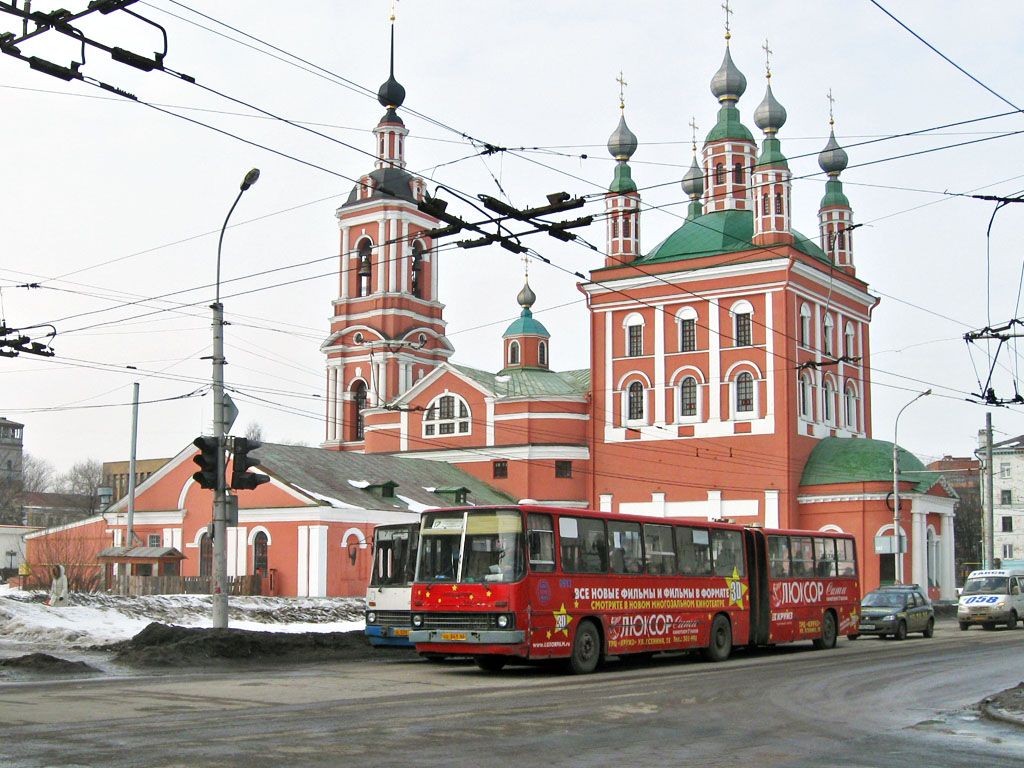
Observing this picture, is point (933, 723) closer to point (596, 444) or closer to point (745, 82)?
point (596, 444)

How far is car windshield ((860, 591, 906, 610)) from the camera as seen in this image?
108ft

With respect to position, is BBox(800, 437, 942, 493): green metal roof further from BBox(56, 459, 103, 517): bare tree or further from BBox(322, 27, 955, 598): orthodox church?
BBox(56, 459, 103, 517): bare tree

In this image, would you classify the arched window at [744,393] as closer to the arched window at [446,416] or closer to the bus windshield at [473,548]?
the arched window at [446,416]

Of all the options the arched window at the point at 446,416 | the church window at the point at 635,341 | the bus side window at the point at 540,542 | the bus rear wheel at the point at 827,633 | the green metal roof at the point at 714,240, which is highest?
the green metal roof at the point at 714,240

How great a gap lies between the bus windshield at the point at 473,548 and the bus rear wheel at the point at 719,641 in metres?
6.12

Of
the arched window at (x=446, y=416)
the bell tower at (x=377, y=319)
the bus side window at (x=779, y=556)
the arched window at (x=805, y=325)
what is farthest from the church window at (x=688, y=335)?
the bus side window at (x=779, y=556)

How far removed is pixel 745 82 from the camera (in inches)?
2386

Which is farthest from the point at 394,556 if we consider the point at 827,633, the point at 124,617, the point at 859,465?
the point at 859,465

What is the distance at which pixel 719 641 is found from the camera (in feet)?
77.9

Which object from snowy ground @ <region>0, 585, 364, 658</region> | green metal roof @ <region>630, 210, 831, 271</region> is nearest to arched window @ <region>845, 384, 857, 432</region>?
green metal roof @ <region>630, 210, 831, 271</region>

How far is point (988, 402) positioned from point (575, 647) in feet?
47.7

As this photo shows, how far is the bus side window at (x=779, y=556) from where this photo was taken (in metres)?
25.9

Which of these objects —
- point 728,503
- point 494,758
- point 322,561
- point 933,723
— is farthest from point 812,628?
point 728,503

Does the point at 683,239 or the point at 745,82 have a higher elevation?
the point at 745,82
